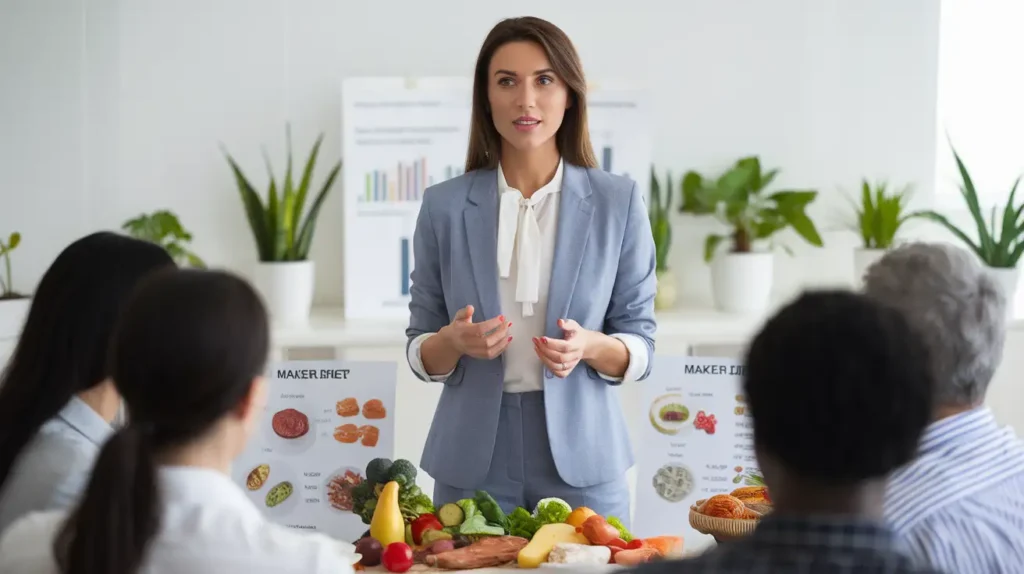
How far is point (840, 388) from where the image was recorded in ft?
3.57

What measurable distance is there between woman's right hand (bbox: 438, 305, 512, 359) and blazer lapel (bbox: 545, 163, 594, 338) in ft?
0.47

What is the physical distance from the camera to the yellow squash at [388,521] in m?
2.07

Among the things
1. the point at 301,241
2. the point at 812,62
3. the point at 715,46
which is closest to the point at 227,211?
the point at 301,241

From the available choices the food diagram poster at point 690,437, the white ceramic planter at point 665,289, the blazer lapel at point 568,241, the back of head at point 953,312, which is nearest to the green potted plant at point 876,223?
the white ceramic planter at point 665,289

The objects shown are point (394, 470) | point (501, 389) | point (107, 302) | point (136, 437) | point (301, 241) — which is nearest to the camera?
point (136, 437)

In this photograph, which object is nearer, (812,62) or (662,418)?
(662,418)

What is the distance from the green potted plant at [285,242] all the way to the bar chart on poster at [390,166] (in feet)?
0.47

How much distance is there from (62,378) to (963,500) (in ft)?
4.34

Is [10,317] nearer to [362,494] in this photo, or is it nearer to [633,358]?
[362,494]

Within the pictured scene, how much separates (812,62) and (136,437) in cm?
389

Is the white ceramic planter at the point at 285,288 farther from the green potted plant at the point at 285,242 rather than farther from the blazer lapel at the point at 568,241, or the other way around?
the blazer lapel at the point at 568,241

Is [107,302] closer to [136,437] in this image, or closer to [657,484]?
[136,437]

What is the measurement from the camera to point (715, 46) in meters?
4.60

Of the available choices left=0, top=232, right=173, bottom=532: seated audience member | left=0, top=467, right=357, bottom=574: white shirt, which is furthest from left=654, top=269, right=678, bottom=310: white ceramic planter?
left=0, top=467, right=357, bottom=574: white shirt
